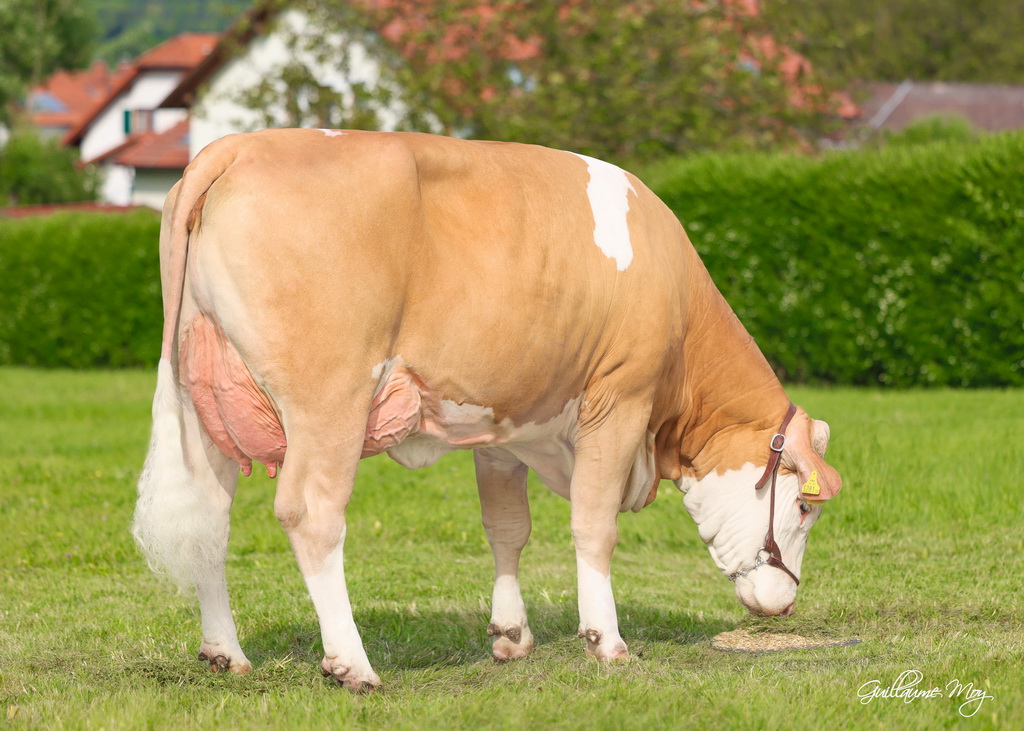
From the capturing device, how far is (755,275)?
50.8 feet

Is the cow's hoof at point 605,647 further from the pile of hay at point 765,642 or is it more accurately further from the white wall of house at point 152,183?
the white wall of house at point 152,183

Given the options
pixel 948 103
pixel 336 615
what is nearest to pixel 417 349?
pixel 336 615

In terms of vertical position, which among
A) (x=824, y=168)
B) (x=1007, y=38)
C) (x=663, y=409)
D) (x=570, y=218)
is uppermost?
(x=570, y=218)

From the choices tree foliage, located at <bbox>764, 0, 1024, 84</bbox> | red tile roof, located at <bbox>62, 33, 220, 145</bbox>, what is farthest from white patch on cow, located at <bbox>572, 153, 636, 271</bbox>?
red tile roof, located at <bbox>62, 33, 220, 145</bbox>

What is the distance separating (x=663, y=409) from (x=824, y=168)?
33.6 ft

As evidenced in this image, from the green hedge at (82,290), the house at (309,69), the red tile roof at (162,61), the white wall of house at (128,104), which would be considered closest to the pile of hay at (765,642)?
the house at (309,69)

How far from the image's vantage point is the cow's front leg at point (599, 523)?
4984mm

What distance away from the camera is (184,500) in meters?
4.60

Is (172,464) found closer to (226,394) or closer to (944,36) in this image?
(226,394)

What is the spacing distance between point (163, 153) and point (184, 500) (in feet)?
124

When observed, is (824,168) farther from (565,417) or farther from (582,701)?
(582,701)

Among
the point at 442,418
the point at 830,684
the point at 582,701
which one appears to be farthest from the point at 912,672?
the point at 442,418

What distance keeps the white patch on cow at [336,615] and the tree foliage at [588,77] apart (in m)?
13.9

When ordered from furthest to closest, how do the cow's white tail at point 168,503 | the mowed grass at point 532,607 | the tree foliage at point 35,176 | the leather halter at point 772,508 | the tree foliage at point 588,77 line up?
the tree foliage at point 35,176 < the tree foliage at point 588,77 < the leather halter at point 772,508 < the cow's white tail at point 168,503 < the mowed grass at point 532,607
